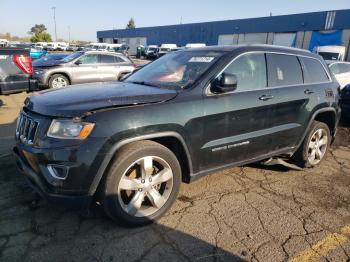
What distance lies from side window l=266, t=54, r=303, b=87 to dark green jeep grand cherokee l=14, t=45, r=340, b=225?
0.6 inches

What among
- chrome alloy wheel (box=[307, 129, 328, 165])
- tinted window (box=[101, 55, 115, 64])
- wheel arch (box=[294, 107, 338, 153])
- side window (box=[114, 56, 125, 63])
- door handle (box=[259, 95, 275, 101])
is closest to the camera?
door handle (box=[259, 95, 275, 101])

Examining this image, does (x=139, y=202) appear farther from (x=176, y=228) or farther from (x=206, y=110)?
(x=206, y=110)

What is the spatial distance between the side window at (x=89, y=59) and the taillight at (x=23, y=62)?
4.21m

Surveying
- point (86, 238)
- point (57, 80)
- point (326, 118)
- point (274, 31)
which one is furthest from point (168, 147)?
point (274, 31)

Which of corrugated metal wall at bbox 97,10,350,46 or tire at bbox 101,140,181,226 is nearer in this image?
tire at bbox 101,140,181,226

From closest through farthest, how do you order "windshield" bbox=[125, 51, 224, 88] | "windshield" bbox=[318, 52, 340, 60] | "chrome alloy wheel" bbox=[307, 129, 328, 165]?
"windshield" bbox=[125, 51, 224, 88] < "chrome alloy wheel" bbox=[307, 129, 328, 165] < "windshield" bbox=[318, 52, 340, 60]

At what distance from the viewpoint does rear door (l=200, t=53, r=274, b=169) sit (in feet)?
11.4

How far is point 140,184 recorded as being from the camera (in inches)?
122

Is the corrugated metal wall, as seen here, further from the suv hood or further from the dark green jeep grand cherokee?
the suv hood

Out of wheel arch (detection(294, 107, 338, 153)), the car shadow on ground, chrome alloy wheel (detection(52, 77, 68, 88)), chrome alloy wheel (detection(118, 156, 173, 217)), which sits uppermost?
wheel arch (detection(294, 107, 338, 153))

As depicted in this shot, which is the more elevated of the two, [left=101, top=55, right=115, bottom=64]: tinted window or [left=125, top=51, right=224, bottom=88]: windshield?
[left=125, top=51, right=224, bottom=88]: windshield

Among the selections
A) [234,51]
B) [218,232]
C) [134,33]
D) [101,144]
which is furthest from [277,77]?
[134,33]

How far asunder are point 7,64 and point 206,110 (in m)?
5.93

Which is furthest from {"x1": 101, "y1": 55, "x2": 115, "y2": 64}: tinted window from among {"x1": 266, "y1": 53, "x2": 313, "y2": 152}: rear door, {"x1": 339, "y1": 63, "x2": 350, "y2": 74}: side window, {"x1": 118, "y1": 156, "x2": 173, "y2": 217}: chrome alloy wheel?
{"x1": 118, "y1": 156, "x2": 173, "y2": 217}: chrome alloy wheel
